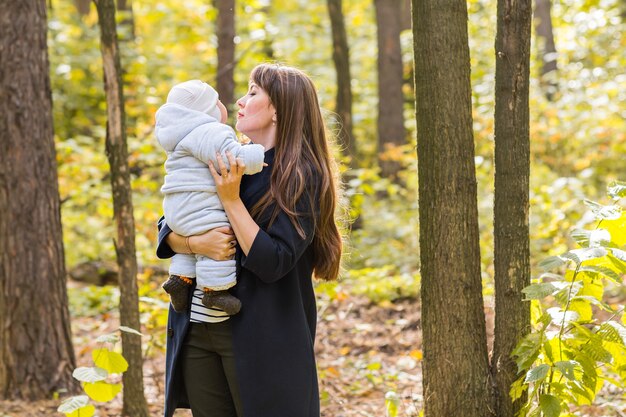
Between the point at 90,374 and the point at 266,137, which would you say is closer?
the point at 266,137

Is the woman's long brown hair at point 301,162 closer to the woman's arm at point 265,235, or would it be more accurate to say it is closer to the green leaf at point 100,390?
the woman's arm at point 265,235

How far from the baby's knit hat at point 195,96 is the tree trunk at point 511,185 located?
137cm

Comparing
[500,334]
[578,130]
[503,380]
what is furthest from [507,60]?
[578,130]

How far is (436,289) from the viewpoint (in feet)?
10.5

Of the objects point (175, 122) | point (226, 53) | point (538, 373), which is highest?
point (226, 53)

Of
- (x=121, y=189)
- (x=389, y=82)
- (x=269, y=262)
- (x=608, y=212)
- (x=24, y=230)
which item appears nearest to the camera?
(x=269, y=262)

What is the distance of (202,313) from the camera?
2.48 metres

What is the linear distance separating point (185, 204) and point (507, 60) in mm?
1630

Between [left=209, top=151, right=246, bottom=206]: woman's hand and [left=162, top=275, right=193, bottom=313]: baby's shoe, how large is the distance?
346 mm

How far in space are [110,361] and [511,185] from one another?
74.6 inches

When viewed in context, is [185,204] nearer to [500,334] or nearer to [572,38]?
[500,334]

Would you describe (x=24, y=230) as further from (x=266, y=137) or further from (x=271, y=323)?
(x=271, y=323)

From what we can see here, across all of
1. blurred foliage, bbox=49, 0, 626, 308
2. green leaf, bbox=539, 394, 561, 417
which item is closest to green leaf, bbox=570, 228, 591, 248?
green leaf, bbox=539, 394, 561, 417

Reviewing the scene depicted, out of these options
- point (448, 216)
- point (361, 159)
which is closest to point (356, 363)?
point (448, 216)
